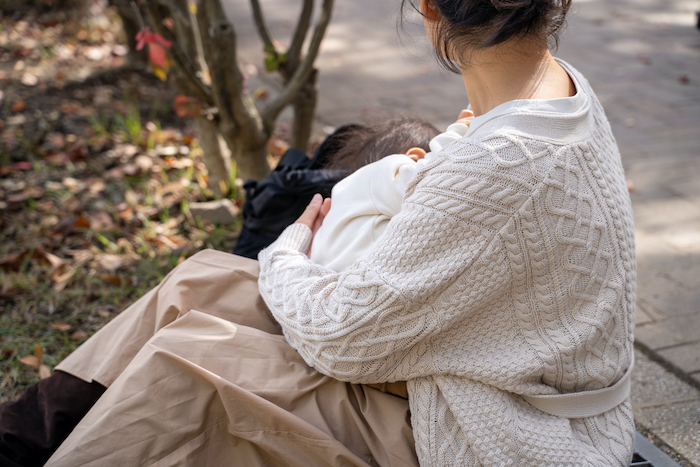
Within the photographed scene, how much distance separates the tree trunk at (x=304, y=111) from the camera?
9.20 feet

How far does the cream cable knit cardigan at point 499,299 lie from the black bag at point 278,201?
0.67 m

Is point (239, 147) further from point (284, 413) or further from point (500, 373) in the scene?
point (500, 373)

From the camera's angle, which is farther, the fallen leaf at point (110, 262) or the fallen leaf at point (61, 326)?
the fallen leaf at point (110, 262)

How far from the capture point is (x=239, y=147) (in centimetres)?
270

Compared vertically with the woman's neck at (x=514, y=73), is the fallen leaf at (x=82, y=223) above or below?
below

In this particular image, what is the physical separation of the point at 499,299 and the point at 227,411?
0.65 m

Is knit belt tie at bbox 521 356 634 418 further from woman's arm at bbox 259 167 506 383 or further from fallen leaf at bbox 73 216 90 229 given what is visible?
fallen leaf at bbox 73 216 90 229

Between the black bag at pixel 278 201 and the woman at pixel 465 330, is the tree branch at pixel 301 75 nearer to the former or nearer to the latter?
the black bag at pixel 278 201

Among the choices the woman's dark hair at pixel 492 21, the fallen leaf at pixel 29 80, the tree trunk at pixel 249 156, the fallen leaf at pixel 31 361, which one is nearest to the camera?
the woman's dark hair at pixel 492 21

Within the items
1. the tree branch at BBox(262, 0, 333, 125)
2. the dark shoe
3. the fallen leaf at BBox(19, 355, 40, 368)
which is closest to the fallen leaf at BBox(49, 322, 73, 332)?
the fallen leaf at BBox(19, 355, 40, 368)

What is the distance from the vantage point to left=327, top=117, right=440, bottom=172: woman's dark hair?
1.79 meters

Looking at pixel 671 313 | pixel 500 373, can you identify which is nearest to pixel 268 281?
pixel 500 373

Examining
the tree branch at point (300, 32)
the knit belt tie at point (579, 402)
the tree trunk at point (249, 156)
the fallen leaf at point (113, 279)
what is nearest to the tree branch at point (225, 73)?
the tree trunk at point (249, 156)

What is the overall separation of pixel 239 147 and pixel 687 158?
2.80 metres
